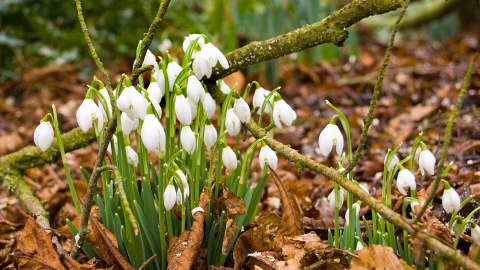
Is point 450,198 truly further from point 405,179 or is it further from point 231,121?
point 231,121

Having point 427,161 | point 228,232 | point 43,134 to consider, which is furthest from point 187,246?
point 427,161

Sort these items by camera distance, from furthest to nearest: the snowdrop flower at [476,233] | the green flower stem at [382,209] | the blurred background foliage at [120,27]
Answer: the blurred background foliage at [120,27], the snowdrop flower at [476,233], the green flower stem at [382,209]

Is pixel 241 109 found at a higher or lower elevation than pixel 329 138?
higher

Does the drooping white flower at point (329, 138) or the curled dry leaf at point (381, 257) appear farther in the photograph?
the drooping white flower at point (329, 138)

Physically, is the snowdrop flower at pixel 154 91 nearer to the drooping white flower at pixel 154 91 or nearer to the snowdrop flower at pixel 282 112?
the drooping white flower at pixel 154 91

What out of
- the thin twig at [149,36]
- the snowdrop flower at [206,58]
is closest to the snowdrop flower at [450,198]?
the snowdrop flower at [206,58]

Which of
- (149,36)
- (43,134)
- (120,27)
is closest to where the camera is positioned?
(149,36)
